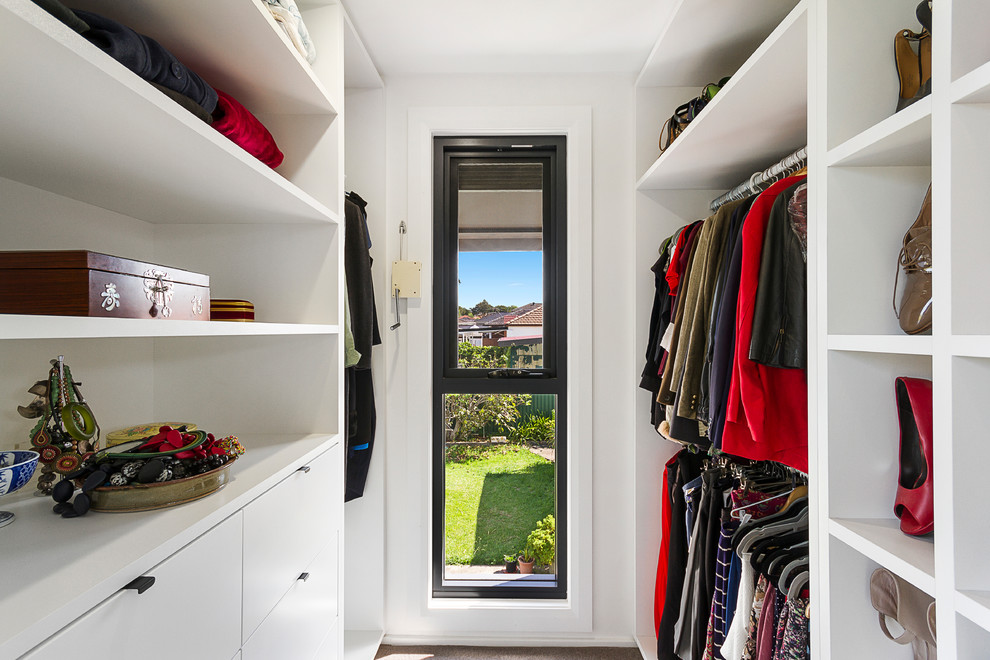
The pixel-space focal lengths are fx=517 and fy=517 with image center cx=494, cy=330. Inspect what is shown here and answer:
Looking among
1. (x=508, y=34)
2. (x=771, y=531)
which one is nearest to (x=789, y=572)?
(x=771, y=531)

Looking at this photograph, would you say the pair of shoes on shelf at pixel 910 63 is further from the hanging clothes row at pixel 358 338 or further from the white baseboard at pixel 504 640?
the white baseboard at pixel 504 640

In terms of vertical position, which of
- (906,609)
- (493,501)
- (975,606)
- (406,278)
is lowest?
(493,501)

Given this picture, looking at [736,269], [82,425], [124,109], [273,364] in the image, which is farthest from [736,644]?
[124,109]

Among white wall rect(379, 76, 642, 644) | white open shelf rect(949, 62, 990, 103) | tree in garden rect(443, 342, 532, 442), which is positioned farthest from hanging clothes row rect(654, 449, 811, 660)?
white open shelf rect(949, 62, 990, 103)

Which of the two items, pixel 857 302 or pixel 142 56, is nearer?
pixel 142 56

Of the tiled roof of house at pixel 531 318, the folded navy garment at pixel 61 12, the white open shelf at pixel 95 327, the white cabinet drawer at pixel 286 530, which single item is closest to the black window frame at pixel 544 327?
the tiled roof of house at pixel 531 318

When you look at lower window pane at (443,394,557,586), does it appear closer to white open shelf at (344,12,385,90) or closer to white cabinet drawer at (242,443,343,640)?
white open shelf at (344,12,385,90)

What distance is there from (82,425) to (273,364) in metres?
0.57

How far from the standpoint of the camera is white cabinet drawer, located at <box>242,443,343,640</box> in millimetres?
994

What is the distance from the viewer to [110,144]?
0.86 meters

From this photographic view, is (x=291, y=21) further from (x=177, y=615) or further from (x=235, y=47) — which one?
(x=177, y=615)

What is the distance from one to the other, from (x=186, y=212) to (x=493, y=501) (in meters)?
1.65

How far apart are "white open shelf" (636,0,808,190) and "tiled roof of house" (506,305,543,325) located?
0.66 meters

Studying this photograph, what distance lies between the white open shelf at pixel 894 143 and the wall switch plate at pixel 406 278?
150 centimetres
